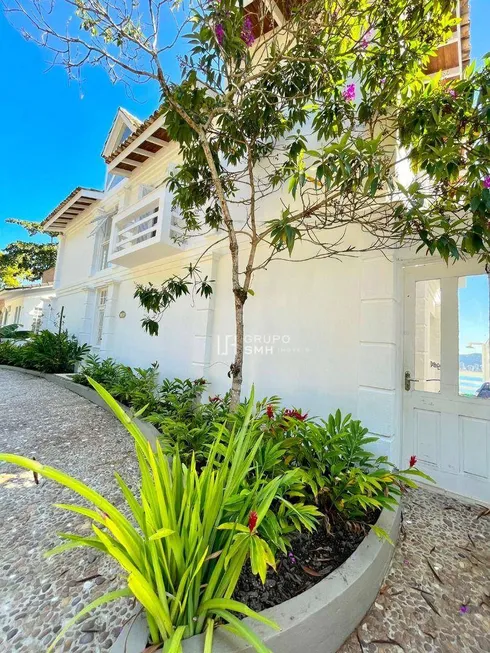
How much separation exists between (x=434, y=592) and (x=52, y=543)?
285 cm

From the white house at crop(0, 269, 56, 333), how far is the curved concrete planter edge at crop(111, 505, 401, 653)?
1394cm

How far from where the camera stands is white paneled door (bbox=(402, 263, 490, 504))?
10.4 ft

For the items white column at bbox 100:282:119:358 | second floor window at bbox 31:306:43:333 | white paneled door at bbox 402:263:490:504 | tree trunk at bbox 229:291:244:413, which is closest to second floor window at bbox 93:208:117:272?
white column at bbox 100:282:119:358

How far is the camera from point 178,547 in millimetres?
1329

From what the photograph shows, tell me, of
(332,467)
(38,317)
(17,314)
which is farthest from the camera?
(17,314)

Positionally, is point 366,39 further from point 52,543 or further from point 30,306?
point 30,306

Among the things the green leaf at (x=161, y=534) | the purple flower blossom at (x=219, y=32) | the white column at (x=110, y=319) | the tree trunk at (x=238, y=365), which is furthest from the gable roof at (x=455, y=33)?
the white column at (x=110, y=319)

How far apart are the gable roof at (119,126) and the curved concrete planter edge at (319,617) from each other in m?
12.3

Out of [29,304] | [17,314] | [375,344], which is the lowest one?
[375,344]

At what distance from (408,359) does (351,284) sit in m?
1.20

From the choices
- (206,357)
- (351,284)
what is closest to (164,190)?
(206,357)

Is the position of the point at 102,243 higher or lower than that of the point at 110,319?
higher

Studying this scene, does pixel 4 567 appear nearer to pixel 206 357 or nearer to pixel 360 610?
pixel 360 610

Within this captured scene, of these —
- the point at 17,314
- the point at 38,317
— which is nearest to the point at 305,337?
the point at 38,317
